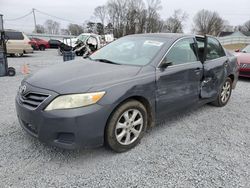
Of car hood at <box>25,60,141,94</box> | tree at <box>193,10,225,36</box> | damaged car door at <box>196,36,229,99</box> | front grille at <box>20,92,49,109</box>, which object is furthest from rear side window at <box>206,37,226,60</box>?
tree at <box>193,10,225,36</box>

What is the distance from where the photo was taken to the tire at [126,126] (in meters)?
2.62

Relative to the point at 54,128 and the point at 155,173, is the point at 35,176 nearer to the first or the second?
the point at 54,128

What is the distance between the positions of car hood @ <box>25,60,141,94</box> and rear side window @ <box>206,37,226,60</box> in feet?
6.25

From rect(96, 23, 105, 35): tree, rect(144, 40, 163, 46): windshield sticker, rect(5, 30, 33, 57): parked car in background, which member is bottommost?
rect(144, 40, 163, 46): windshield sticker

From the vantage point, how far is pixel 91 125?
7.87 ft

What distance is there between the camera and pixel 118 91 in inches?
101

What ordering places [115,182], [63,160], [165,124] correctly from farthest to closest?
[165,124], [63,160], [115,182]

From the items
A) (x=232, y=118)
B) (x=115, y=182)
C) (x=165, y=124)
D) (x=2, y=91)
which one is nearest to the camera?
A: (x=115, y=182)

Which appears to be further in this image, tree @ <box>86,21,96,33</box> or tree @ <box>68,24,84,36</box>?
tree @ <box>68,24,84,36</box>

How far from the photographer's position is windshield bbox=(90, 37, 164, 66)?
3171 millimetres

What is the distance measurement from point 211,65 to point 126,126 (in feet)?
7.23

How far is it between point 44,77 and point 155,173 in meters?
1.77

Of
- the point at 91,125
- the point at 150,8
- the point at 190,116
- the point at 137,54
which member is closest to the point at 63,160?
the point at 91,125

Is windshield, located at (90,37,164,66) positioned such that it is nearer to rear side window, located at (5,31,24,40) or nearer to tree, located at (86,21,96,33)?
rear side window, located at (5,31,24,40)
